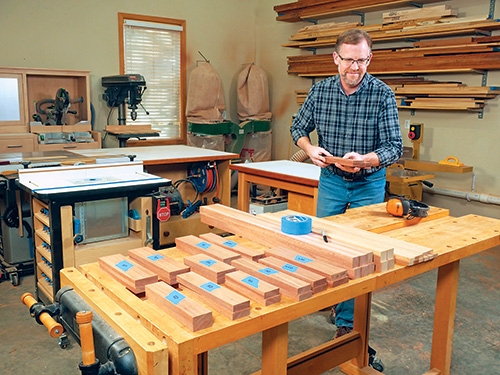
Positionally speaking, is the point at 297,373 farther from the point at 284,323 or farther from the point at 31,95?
the point at 31,95

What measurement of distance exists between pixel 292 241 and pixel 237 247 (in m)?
→ 0.17

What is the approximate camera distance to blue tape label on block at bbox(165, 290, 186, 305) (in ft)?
3.57

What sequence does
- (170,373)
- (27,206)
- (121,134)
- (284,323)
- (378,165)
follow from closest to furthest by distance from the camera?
(170,373) < (284,323) < (378,165) < (27,206) < (121,134)

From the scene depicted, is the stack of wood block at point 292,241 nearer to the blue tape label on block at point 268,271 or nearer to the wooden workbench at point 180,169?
the blue tape label on block at point 268,271

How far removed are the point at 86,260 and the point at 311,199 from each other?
1434 millimetres

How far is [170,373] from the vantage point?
998 mm

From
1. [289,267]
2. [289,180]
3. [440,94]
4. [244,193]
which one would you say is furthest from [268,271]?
[440,94]

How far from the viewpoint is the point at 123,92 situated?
5.00 m

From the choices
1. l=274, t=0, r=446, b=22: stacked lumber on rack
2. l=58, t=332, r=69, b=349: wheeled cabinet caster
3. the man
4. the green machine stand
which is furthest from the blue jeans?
the green machine stand

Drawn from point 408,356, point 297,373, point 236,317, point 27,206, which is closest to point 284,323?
point 236,317

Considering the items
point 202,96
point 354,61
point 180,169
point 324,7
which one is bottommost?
point 180,169

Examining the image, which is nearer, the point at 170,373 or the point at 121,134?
the point at 170,373

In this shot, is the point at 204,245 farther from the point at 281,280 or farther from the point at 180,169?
the point at 180,169

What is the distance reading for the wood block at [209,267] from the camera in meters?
1.25
